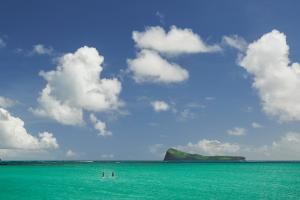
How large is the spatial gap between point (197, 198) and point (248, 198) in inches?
284

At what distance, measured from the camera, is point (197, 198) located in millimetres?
52094

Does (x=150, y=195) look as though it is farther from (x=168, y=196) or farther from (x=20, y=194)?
(x=20, y=194)

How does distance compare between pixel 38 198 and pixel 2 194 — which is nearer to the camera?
pixel 38 198

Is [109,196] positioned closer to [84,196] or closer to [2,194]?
[84,196]

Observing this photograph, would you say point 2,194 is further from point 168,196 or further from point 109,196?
point 168,196

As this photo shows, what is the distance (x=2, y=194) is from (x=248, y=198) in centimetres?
3679

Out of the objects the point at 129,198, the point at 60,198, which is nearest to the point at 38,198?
the point at 60,198

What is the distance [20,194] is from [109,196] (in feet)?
48.4

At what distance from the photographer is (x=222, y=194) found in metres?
56.2

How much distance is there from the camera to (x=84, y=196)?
178 feet

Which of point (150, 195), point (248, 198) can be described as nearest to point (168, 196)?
point (150, 195)

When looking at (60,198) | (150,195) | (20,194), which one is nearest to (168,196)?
(150,195)

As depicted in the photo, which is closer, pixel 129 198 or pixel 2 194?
pixel 129 198

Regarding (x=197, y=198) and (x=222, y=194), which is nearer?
(x=197, y=198)
